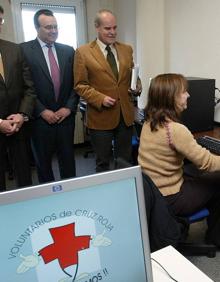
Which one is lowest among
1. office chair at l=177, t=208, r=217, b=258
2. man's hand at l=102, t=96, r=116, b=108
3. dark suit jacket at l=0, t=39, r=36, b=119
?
office chair at l=177, t=208, r=217, b=258

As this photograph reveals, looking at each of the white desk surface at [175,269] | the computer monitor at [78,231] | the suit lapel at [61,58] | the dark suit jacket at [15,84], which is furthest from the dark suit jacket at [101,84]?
the computer monitor at [78,231]

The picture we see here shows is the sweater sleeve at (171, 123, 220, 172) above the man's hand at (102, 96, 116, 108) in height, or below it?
below

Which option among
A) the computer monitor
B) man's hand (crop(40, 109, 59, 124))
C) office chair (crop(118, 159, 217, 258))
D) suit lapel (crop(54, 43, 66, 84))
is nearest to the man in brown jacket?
suit lapel (crop(54, 43, 66, 84))

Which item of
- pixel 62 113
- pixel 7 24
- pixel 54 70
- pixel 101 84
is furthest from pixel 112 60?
pixel 7 24

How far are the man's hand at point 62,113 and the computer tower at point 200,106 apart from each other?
0.91m

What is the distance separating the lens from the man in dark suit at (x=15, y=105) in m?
1.92

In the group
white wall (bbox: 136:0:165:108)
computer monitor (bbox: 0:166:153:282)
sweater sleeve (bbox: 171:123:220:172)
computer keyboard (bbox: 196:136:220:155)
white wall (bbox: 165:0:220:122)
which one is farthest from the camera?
white wall (bbox: 136:0:165:108)

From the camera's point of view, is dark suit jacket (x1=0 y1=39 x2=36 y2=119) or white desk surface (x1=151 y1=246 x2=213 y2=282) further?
dark suit jacket (x1=0 y1=39 x2=36 y2=119)

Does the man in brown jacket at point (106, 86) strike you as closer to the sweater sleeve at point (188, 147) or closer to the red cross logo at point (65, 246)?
A: the sweater sleeve at point (188, 147)

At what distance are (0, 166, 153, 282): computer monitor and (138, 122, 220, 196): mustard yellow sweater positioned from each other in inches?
36.4

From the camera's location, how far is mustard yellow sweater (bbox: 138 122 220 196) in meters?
1.48

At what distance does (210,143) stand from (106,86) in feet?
2.93

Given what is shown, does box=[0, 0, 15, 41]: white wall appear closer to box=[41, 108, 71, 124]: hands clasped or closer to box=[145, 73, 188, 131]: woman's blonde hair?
box=[41, 108, 71, 124]: hands clasped

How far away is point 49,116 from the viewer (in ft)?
7.26
